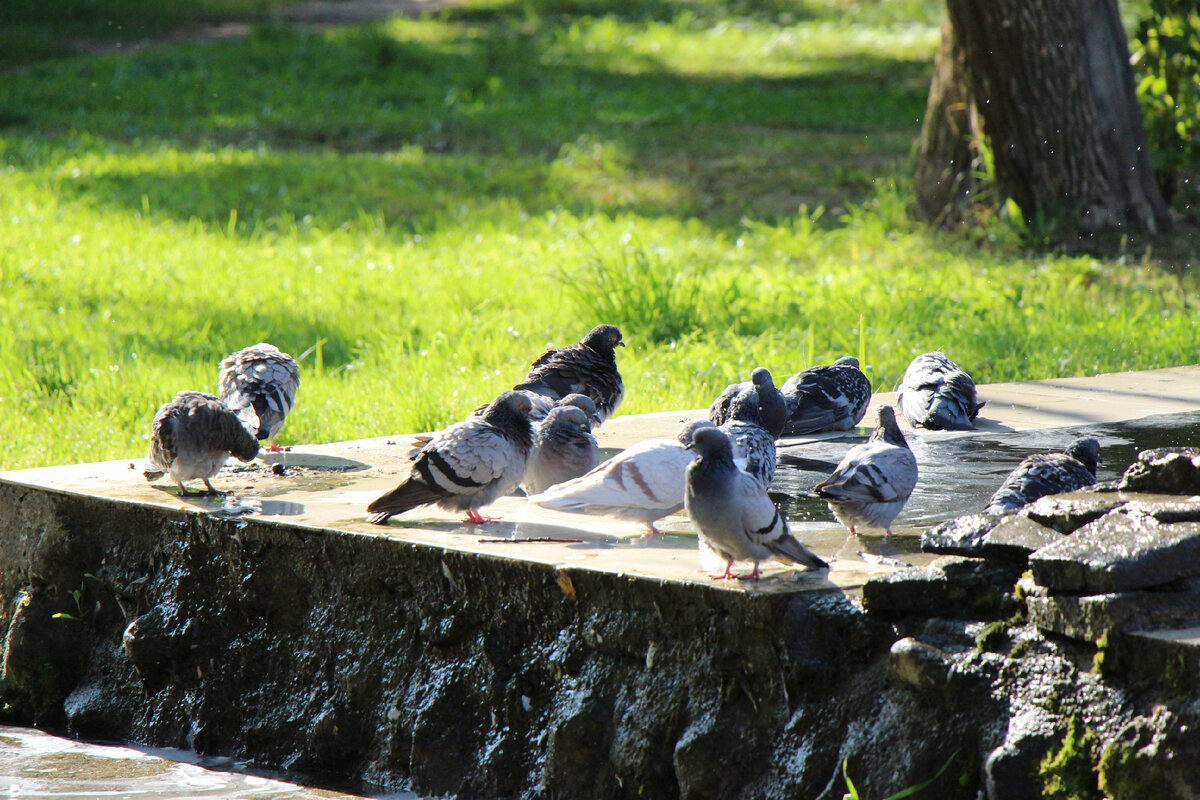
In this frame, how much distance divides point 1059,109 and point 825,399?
6.70m

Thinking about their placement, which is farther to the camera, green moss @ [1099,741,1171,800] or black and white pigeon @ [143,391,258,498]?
black and white pigeon @ [143,391,258,498]

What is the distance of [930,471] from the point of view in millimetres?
5266

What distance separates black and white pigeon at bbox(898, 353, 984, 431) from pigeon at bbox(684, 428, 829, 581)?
2.35 metres

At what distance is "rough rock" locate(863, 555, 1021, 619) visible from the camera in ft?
11.3

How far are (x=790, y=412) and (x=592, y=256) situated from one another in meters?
5.20

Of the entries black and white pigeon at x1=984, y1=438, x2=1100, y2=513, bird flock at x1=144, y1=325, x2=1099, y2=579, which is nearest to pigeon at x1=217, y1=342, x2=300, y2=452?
bird flock at x1=144, y1=325, x2=1099, y2=579

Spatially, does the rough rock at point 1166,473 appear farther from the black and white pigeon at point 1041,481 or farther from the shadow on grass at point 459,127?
the shadow on grass at point 459,127

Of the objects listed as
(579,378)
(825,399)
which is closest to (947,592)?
(825,399)

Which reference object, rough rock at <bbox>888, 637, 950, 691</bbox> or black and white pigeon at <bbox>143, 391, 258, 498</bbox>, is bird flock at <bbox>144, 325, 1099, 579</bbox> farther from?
rough rock at <bbox>888, 637, 950, 691</bbox>

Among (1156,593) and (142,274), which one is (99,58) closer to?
(142,274)

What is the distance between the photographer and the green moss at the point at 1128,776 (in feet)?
9.64

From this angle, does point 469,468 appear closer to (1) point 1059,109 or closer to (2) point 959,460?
(2) point 959,460

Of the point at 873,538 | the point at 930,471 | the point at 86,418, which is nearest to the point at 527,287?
the point at 86,418

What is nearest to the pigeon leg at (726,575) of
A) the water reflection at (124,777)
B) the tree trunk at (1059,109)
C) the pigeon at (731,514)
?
the pigeon at (731,514)
